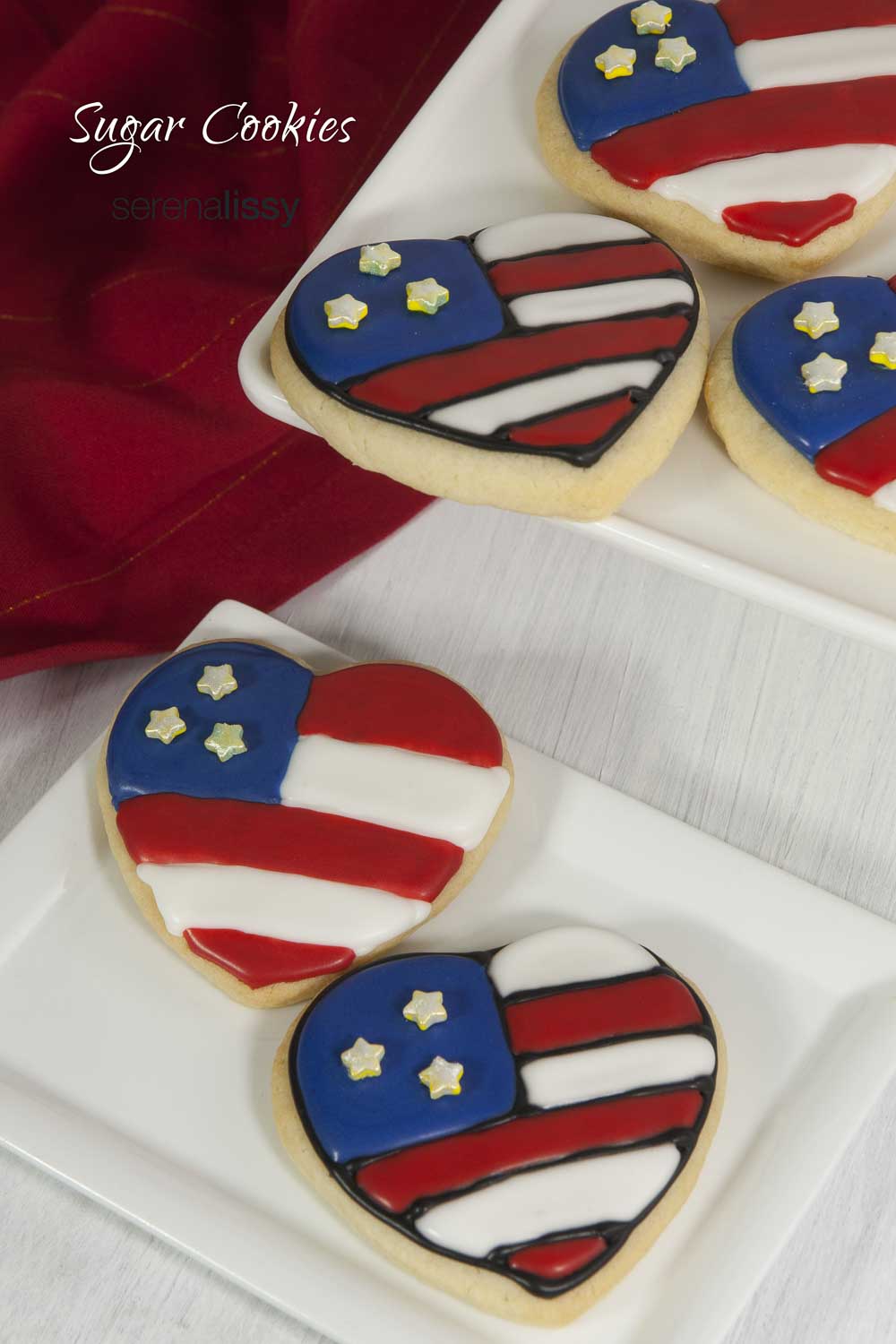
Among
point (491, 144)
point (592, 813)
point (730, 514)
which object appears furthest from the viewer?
point (592, 813)

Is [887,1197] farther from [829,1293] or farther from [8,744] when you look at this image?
[8,744]

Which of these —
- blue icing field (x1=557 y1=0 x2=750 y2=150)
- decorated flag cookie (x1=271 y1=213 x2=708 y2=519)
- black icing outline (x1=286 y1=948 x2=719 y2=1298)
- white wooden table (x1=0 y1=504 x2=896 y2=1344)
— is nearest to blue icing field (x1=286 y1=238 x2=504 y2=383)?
decorated flag cookie (x1=271 y1=213 x2=708 y2=519)

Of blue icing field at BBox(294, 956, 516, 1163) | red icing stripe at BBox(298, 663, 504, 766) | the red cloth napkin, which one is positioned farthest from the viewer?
the red cloth napkin

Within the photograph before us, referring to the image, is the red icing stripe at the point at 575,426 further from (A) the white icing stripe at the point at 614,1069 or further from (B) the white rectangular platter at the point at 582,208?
(A) the white icing stripe at the point at 614,1069

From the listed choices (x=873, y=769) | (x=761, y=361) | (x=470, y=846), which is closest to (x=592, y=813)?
(x=470, y=846)

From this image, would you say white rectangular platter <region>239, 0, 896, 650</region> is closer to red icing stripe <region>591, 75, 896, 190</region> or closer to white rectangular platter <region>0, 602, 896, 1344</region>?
red icing stripe <region>591, 75, 896, 190</region>
